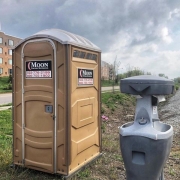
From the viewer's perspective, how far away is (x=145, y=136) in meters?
2.71

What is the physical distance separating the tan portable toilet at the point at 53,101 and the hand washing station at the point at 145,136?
3.89 feet

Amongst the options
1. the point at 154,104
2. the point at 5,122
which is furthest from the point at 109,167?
the point at 5,122

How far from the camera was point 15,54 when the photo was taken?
423 cm

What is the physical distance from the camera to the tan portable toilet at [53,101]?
3768 millimetres

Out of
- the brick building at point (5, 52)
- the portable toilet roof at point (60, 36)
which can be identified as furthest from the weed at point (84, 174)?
the brick building at point (5, 52)

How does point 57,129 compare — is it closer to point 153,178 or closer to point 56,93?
point 56,93

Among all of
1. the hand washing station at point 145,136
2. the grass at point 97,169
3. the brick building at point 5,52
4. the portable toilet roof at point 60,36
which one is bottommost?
the grass at point 97,169

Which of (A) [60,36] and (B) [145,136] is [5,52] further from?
(B) [145,136]

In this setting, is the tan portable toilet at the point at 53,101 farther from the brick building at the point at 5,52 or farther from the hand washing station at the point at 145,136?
the brick building at the point at 5,52

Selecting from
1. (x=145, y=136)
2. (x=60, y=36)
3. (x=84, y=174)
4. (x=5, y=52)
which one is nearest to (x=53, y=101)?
(x=60, y=36)

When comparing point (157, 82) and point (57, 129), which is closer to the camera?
point (157, 82)

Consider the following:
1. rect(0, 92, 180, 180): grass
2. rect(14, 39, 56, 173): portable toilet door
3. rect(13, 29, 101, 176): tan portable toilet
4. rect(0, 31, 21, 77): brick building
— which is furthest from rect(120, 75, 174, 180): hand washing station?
rect(0, 31, 21, 77): brick building

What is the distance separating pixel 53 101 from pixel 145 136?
66.8 inches

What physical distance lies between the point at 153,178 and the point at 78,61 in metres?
2.12
